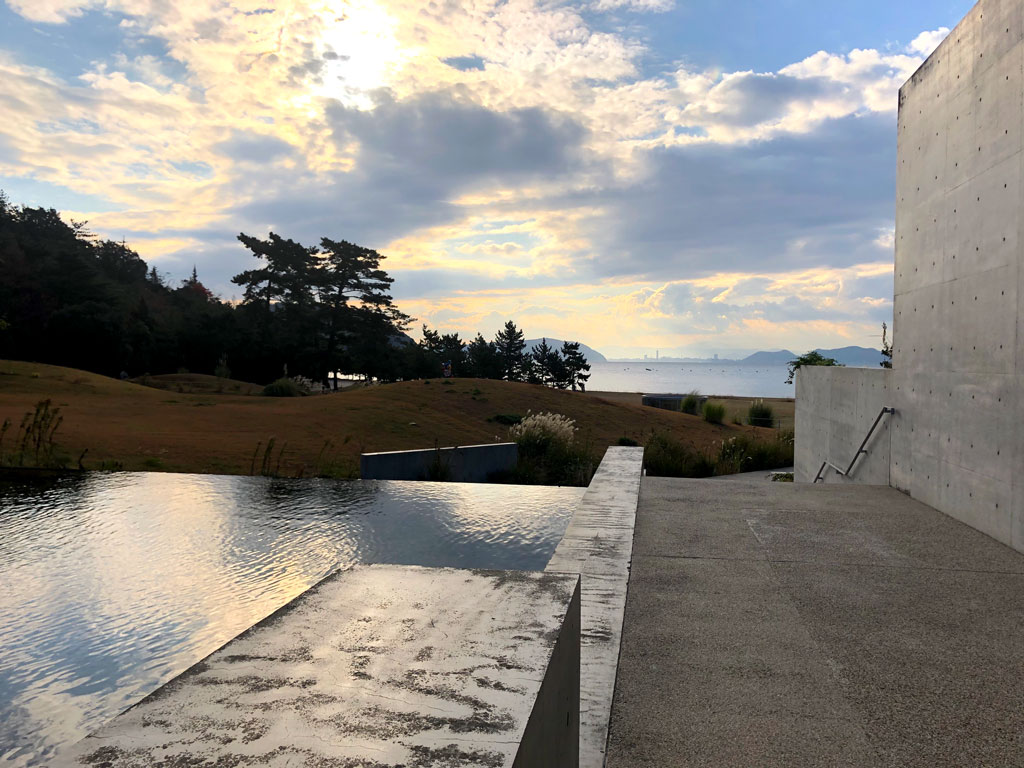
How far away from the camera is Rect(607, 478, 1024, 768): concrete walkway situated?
7.01 ft

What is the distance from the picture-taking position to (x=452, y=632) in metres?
1.37

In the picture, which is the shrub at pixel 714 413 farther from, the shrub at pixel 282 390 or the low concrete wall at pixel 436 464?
the shrub at pixel 282 390

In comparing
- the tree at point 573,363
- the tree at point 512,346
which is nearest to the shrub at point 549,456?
the tree at point 512,346

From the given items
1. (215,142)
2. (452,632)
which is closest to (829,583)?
(452,632)

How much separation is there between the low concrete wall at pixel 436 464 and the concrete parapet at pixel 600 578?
11.0 feet

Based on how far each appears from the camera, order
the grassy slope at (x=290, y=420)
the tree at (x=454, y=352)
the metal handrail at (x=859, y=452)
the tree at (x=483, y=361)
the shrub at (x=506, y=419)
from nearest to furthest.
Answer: the metal handrail at (x=859, y=452) → the grassy slope at (x=290, y=420) → the shrub at (x=506, y=419) → the tree at (x=483, y=361) → the tree at (x=454, y=352)

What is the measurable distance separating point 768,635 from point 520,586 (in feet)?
5.98

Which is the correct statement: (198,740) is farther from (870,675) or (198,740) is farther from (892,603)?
(892,603)

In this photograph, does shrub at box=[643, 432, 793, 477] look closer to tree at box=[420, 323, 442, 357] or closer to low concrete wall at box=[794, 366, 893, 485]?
low concrete wall at box=[794, 366, 893, 485]

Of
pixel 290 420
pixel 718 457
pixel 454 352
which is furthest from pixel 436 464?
pixel 454 352

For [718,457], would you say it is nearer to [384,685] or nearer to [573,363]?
[384,685]

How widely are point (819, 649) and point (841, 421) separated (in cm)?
644

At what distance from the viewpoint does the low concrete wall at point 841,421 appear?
7.15m

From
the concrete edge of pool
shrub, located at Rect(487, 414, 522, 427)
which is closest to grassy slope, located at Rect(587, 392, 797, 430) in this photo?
shrub, located at Rect(487, 414, 522, 427)
